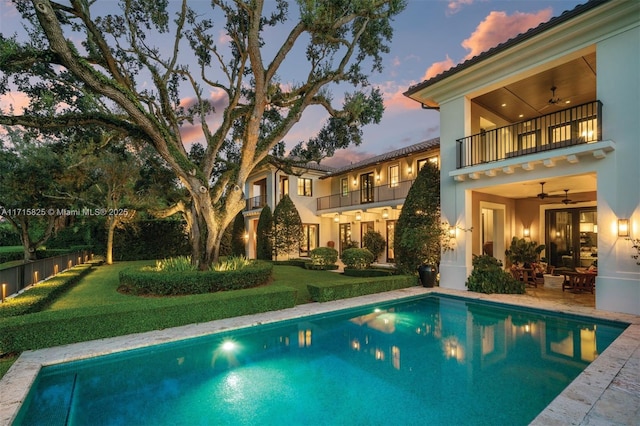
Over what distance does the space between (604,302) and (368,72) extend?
33.7ft

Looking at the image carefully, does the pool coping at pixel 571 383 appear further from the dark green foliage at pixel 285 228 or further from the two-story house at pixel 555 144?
the dark green foliage at pixel 285 228

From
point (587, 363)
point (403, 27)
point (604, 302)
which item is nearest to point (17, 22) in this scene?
point (403, 27)

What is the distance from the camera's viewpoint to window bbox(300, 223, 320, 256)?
822 inches

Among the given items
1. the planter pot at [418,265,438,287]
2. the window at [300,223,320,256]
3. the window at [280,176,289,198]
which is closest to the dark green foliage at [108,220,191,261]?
the window at [280,176,289,198]

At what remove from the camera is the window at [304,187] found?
20852 millimetres

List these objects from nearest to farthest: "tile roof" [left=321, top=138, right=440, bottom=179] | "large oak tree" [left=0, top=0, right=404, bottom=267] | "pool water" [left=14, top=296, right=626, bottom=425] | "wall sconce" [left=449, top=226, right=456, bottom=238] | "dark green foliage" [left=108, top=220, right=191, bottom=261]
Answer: "pool water" [left=14, top=296, right=626, bottom=425] → "large oak tree" [left=0, top=0, right=404, bottom=267] → "wall sconce" [left=449, top=226, right=456, bottom=238] → "tile roof" [left=321, top=138, right=440, bottom=179] → "dark green foliage" [left=108, top=220, right=191, bottom=261]

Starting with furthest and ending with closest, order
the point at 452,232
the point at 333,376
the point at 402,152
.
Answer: the point at 402,152
the point at 452,232
the point at 333,376

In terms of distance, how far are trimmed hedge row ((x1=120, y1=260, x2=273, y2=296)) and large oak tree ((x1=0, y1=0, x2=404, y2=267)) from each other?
1748 millimetres

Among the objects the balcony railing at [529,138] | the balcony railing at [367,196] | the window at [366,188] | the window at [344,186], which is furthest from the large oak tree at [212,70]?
the window at [344,186]

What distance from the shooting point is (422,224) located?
1138cm

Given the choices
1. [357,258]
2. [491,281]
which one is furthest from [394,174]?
[491,281]

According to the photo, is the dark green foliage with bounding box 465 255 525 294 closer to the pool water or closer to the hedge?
the pool water

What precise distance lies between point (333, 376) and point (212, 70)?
11711mm

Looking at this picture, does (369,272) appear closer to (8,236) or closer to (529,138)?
(529,138)
